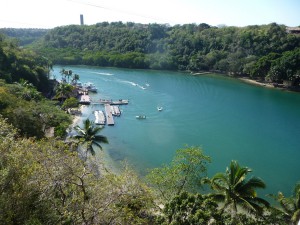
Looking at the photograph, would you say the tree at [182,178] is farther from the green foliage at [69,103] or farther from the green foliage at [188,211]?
the green foliage at [69,103]

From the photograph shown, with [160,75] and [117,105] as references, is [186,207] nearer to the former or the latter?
[117,105]

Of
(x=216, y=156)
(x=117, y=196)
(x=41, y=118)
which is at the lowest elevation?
(x=216, y=156)

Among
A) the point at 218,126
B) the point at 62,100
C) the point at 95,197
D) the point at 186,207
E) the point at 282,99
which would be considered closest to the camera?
the point at 95,197

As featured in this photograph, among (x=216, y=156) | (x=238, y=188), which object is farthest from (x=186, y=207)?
(x=216, y=156)

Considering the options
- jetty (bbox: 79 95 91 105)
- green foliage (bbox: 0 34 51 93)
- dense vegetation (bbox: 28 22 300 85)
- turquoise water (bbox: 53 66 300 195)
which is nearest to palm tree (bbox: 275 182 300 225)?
turquoise water (bbox: 53 66 300 195)

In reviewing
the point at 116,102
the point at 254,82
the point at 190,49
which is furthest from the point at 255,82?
the point at 116,102

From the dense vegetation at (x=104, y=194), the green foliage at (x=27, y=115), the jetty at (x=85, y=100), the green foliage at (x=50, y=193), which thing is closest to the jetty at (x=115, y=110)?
the jetty at (x=85, y=100)
